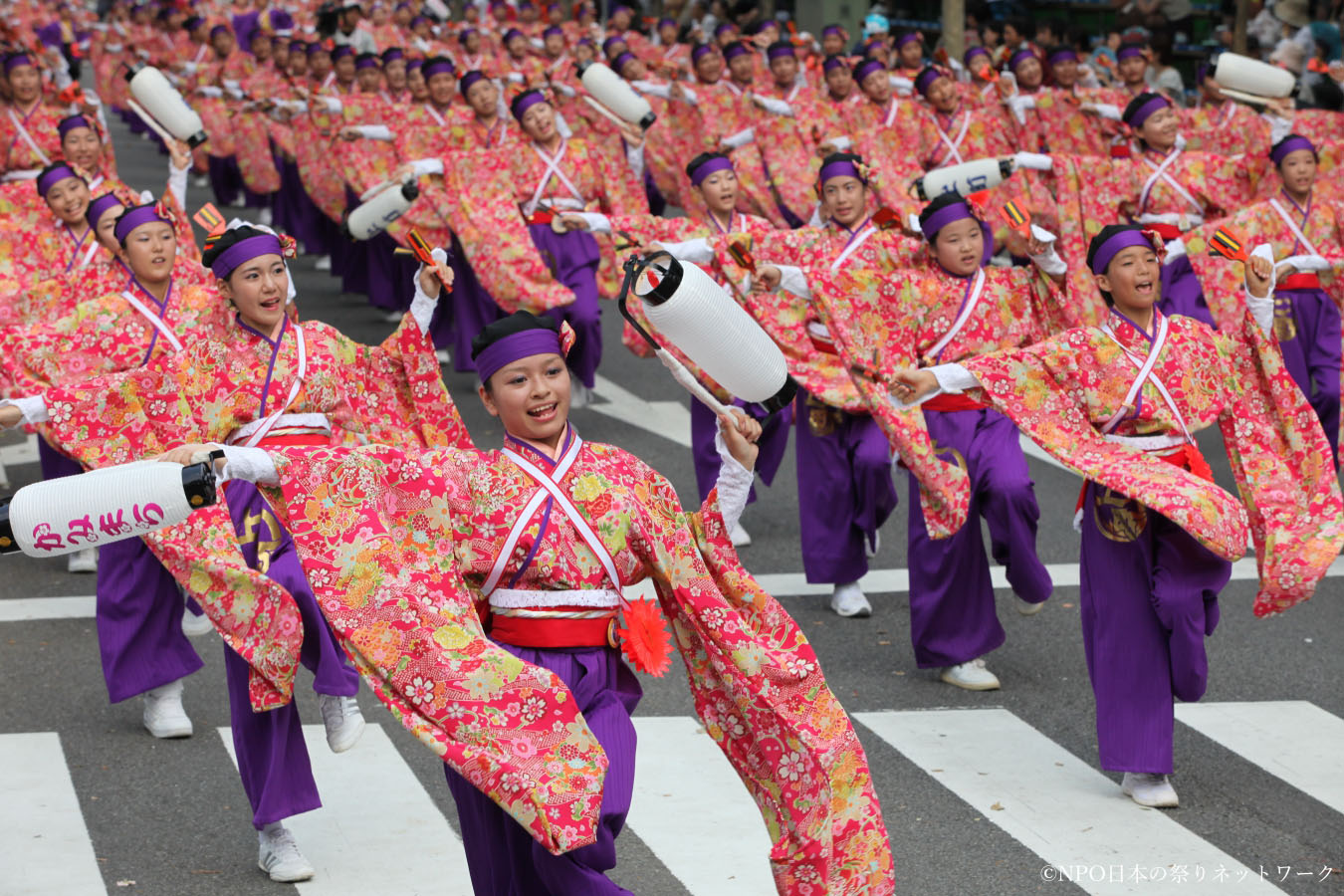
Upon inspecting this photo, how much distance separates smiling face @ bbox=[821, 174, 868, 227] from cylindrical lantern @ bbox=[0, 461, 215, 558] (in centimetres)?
455

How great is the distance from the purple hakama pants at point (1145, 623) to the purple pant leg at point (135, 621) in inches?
120

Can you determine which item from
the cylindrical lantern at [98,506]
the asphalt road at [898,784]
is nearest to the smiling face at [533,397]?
the cylindrical lantern at [98,506]

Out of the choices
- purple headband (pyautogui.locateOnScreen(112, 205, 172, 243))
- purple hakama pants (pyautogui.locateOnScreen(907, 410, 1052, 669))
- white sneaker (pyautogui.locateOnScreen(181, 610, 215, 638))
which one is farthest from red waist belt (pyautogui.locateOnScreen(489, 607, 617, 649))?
white sneaker (pyautogui.locateOnScreen(181, 610, 215, 638))

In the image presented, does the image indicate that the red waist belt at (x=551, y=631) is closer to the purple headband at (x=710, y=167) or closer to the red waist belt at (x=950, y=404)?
the red waist belt at (x=950, y=404)

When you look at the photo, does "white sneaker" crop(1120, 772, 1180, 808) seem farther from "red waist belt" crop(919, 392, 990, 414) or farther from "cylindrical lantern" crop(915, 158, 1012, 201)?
"cylindrical lantern" crop(915, 158, 1012, 201)

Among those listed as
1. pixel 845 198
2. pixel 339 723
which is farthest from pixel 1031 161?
pixel 339 723

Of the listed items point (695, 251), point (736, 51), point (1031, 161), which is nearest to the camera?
point (695, 251)

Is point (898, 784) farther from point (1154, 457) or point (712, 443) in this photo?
point (712, 443)

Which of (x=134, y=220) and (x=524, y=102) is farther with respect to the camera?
(x=524, y=102)

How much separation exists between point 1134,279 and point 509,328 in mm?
2341

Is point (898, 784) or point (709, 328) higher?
point (709, 328)

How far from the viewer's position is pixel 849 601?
7.63m

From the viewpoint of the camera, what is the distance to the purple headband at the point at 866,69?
14.1 meters

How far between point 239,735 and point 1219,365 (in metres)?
3.16
